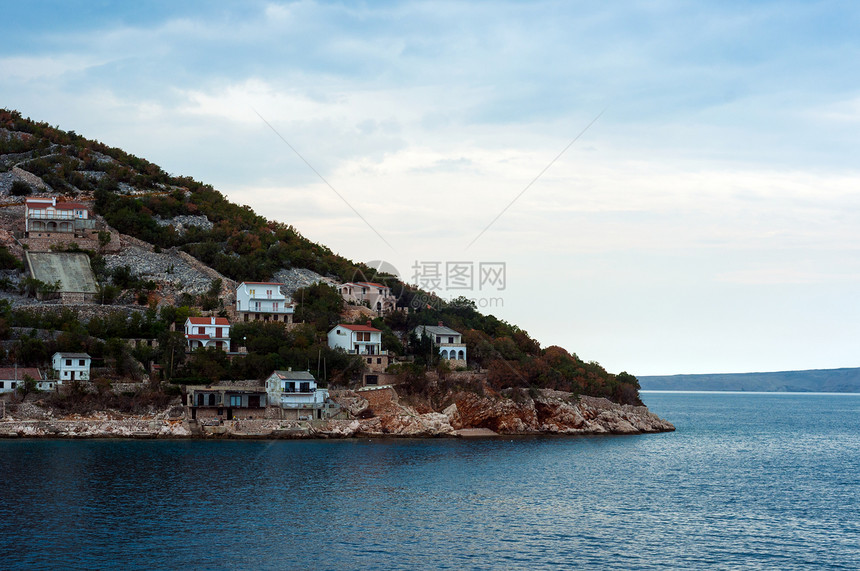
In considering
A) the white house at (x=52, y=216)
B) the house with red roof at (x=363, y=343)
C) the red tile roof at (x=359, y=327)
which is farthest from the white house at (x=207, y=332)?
the white house at (x=52, y=216)

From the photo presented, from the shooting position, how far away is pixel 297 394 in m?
65.0

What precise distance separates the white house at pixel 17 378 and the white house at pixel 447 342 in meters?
30.8

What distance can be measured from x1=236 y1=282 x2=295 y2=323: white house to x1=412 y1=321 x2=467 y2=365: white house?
1244 cm

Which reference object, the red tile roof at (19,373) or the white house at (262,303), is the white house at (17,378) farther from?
the white house at (262,303)

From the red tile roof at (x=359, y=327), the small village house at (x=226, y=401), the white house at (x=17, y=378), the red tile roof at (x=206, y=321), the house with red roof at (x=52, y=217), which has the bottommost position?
the small village house at (x=226, y=401)

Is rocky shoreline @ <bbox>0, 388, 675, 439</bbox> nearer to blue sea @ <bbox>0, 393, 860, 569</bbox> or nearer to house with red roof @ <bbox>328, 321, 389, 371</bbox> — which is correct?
blue sea @ <bbox>0, 393, 860, 569</bbox>

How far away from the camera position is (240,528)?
34.1 meters

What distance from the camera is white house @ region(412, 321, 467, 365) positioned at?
76.8 meters

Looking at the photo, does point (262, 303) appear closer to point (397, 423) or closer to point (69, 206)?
point (397, 423)

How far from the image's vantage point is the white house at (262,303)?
7906cm

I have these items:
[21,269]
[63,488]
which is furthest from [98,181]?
[63,488]

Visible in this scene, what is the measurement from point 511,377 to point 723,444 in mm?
19400

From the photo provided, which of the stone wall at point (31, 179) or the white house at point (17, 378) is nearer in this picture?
the white house at point (17, 378)

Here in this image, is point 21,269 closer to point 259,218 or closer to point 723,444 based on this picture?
point 259,218
